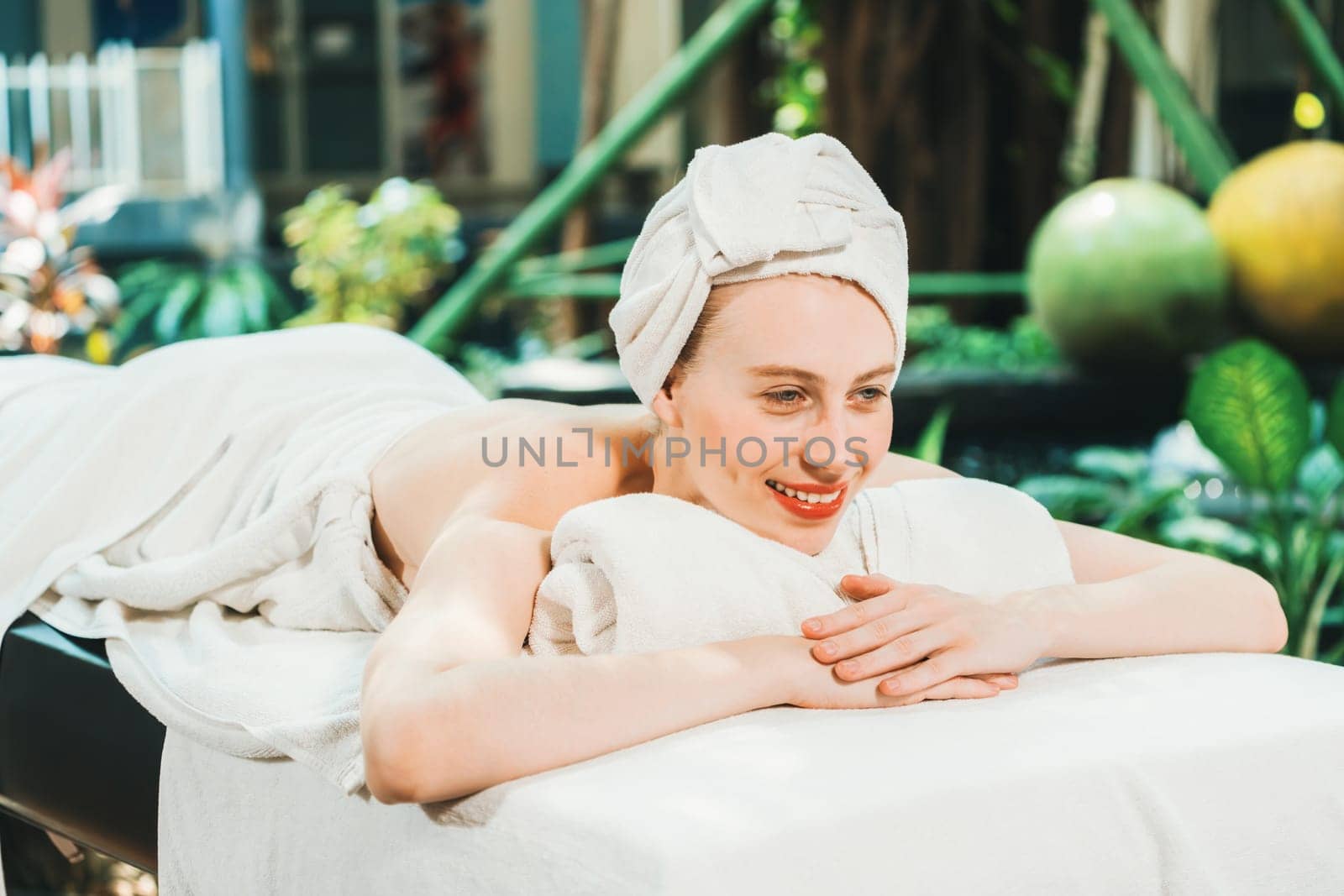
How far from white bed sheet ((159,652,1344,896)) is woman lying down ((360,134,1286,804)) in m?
0.05

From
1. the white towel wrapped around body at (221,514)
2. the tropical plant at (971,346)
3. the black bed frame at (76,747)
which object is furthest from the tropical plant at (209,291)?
the black bed frame at (76,747)

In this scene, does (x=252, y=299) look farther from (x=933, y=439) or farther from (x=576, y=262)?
(x=933, y=439)

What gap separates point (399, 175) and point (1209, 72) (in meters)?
4.68

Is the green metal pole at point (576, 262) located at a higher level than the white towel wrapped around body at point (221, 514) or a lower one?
lower

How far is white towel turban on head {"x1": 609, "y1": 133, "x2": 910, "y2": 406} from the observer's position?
1.29 metres

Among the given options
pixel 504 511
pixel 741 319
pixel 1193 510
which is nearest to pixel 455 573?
pixel 504 511

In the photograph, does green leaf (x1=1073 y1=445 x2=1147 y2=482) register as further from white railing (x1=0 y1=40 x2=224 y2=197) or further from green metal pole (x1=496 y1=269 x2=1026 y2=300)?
white railing (x1=0 y1=40 x2=224 y2=197)

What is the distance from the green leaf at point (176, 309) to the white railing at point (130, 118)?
2.28 m

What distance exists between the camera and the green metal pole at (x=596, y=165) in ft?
12.8

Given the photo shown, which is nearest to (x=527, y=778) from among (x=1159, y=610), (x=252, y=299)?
(x=1159, y=610)

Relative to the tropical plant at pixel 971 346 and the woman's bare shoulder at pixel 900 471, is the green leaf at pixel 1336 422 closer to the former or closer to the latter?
the woman's bare shoulder at pixel 900 471

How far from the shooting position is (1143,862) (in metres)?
1.12

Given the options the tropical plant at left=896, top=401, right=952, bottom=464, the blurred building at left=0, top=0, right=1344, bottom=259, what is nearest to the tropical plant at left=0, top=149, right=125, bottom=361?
the blurred building at left=0, top=0, right=1344, bottom=259

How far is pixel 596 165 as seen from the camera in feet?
13.1
